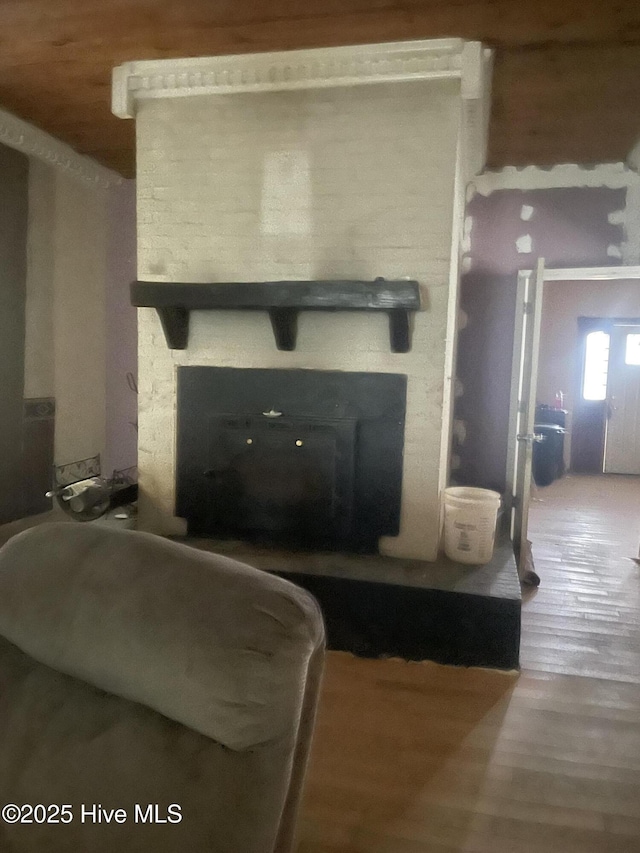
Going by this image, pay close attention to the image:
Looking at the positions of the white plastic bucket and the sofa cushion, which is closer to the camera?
the sofa cushion

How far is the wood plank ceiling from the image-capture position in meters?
2.21

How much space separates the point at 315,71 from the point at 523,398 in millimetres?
1953

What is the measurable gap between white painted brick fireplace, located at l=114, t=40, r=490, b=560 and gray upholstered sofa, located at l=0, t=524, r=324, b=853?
1.82 meters

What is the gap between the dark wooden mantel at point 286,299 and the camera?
2459 mm

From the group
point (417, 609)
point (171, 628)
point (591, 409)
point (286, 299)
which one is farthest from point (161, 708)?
point (591, 409)

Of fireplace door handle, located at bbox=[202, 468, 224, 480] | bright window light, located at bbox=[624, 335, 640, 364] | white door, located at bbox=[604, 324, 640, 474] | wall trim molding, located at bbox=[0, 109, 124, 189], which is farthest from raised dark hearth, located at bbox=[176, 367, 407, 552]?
bright window light, located at bbox=[624, 335, 640, 364]

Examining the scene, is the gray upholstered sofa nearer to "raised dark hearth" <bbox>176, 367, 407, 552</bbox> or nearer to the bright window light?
"raised dark hearth" <bbox>176, 367, 407, 552</bbox>

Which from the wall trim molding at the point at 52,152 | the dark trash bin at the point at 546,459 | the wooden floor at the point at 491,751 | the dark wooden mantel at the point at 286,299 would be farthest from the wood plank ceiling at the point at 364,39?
the dark trash bin at the point at 546,459

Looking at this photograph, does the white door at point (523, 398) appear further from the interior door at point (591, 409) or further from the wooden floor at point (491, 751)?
the interior door at point (591, 409)

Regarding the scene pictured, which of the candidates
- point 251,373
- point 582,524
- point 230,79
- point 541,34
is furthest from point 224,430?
point 582,524

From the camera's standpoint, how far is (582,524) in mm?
4836

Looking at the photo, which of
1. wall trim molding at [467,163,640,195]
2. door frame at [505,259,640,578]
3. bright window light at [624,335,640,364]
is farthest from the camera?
bright window light at [624,335,640,364]

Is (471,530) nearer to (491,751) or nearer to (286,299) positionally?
(491,751)

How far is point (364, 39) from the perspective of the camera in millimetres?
2439
